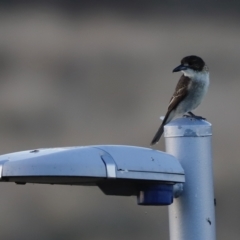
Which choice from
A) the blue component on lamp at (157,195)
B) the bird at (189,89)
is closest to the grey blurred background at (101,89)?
the bird at (189,89)

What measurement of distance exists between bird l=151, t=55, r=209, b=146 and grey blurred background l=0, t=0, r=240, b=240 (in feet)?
6.86

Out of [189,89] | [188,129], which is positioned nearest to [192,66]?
[189,89]

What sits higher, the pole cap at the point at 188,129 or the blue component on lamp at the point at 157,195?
the pole cap at the point at 188,129

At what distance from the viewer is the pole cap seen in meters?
1.95

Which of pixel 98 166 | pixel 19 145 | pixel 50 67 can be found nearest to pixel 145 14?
pixel 50 67

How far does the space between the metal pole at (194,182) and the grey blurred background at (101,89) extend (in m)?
4.63

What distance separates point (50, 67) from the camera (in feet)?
24.6

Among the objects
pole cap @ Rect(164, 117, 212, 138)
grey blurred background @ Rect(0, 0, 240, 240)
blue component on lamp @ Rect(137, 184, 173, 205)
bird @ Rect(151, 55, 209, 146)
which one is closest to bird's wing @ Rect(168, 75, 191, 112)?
bird @ Rect(151, 55, 209, 146)

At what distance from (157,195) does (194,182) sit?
166 mm

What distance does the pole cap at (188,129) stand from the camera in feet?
6.40

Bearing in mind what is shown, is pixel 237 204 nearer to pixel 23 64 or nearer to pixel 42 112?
pixel 42 112

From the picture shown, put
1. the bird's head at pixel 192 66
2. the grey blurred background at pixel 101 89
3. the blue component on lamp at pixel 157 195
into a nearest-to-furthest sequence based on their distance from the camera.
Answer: the blue component on lamp at pixel 157 195 < the bird's head at pixel 192 66 < the grey blurred background at pixel 101 89

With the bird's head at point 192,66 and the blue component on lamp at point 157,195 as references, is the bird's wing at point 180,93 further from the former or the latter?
the blue component on lamp at point 157,195

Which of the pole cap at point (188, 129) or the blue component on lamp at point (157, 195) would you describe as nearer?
the blue component on lamp at point (157, 195)
